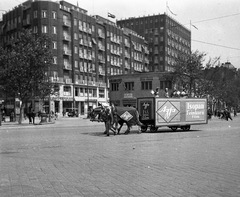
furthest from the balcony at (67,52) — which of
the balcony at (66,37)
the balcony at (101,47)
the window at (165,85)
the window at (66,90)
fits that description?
the window at (165,85)

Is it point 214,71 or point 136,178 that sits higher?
point 214,71

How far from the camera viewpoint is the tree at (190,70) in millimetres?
48312

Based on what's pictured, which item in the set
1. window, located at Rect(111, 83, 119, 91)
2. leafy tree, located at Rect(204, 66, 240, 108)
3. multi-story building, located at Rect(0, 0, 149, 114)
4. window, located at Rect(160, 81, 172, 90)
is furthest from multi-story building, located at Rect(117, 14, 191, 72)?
window, located at Rect(160, 81, 172, 90)

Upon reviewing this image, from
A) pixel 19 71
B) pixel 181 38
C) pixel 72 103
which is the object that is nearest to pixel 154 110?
pixel 19 71

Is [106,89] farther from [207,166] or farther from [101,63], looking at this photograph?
[207,166]

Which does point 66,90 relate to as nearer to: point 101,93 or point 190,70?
point 101,93

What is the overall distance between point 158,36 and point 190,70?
58.9 m

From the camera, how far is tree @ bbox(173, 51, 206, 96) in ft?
159

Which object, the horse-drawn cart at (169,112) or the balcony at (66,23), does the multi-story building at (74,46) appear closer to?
the balcony at (66,23)

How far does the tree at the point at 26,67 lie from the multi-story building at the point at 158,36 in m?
73.7

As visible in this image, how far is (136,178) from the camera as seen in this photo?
6.77 m

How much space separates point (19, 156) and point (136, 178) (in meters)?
4.62

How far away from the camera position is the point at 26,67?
32.8 meters

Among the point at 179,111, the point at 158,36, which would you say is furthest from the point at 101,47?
the point at 179,111
